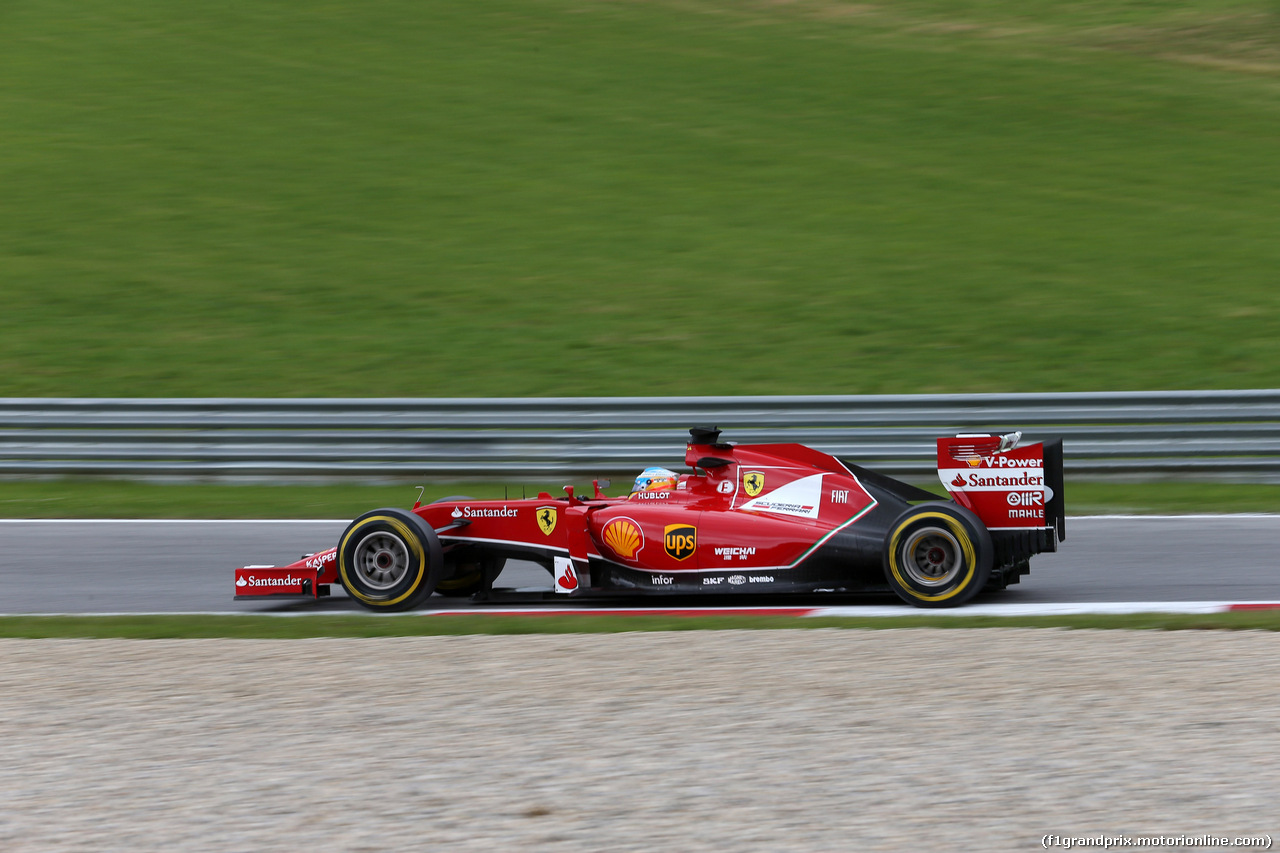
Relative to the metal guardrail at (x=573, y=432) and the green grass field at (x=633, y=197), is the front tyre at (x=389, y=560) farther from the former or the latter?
the green grass field at (x=633, y=197)

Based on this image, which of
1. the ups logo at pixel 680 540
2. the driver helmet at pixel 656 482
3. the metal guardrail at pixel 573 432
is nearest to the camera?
the ups logo at pixel 680 540

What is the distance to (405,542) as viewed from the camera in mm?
8000

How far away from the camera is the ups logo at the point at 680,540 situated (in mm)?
7871

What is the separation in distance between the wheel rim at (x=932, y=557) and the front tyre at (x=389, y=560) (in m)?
2.67

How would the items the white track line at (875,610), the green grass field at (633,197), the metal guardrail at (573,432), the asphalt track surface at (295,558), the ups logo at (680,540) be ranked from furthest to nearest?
1. the green grass field at (633,197)
2. the metal guardrail at (573,432)
3. the asphalt track surface at (295,558)
4. the ups logo at (680,540)
5. the white track line at (875,610)

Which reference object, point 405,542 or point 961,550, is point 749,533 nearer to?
point 961,550

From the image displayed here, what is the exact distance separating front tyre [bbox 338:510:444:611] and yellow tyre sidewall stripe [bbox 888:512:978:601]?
2578 millimetres

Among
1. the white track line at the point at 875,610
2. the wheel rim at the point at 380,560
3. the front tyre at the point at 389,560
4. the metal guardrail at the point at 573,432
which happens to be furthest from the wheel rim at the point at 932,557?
the metal guardrail at the point at 573,432

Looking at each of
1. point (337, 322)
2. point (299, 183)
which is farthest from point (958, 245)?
point (299, 183)

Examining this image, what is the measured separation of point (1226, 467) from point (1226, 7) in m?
23.2

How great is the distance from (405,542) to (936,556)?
3.02 m

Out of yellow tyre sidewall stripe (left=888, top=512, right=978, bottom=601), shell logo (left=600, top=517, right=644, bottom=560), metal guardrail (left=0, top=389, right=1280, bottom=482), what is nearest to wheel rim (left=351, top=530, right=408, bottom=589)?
shell logo (left=600, top=517, right=644, bottom=560)

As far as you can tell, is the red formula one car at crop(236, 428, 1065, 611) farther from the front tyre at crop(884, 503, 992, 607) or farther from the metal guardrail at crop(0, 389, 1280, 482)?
the metal guardrail at crop(0, 389, 1280, 482)

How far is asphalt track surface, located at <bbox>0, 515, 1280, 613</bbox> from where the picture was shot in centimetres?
829
